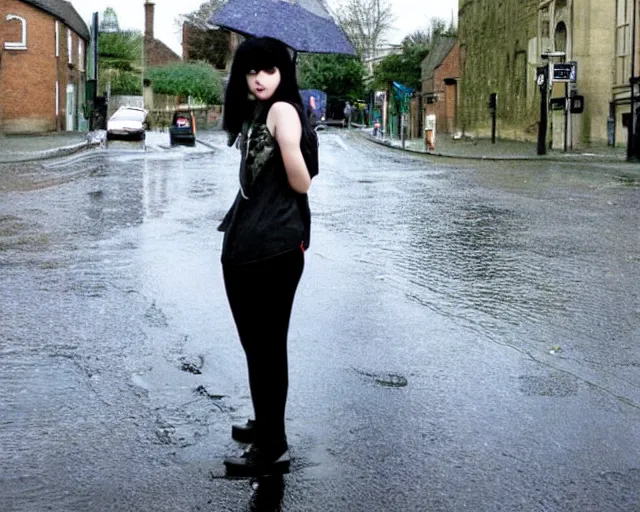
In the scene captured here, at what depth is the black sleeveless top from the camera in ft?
12.4

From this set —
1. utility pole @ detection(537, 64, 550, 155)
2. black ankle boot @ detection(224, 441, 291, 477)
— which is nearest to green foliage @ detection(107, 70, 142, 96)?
utility pole @ detection(537, 64, 550, 155)

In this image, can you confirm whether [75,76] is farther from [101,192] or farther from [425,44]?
[101,192]

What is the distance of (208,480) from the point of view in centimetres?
372

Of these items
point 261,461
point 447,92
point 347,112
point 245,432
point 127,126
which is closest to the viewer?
point 261,461

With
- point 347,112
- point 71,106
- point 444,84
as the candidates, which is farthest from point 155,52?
point 71,106

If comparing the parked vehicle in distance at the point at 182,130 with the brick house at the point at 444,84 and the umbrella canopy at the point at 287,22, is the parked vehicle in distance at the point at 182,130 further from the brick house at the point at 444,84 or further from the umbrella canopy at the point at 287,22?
the umbrella canopy at the point at 287,22

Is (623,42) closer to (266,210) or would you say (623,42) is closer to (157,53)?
(266,210)

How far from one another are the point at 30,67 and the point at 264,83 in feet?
149

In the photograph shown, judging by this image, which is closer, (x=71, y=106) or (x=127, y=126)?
(x=127, y=126)

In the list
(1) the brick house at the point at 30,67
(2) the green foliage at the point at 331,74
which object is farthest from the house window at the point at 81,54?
(2) the green foliage at the point at 331,74

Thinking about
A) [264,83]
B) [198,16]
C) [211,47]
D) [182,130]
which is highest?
[198,16]

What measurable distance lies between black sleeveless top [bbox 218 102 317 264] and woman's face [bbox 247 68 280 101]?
0.06 metres

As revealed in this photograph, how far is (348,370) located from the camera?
5391mm

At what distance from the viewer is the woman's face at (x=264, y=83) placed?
379cm
